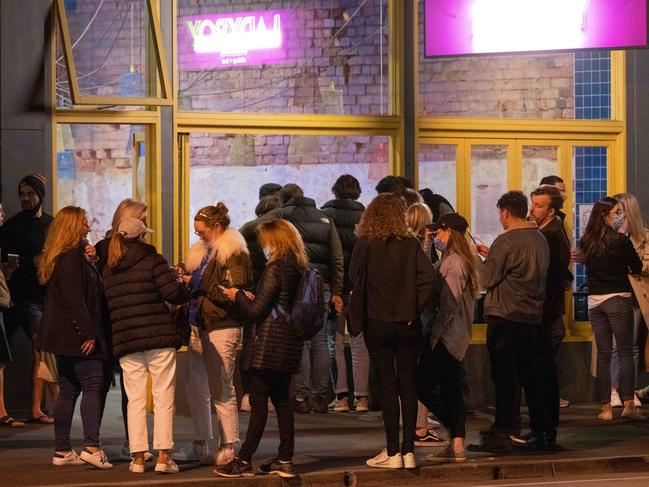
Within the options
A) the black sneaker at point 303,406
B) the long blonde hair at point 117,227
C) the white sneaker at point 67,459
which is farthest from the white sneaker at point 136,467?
the black sneaker at point 303,406

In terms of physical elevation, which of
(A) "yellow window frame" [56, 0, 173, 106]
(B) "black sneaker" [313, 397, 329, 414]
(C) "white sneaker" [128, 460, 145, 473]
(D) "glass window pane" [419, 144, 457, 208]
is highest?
(A) "yellow window frame" [56, 0, 173, 106]

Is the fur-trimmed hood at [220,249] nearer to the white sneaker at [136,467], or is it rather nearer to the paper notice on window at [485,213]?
the white sneaker at [136,467]

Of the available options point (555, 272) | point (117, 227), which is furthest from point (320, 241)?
point (117, 227)

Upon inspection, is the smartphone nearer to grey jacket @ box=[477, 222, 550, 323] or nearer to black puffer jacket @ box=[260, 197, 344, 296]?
black puffer jacket @ box=[260, 197, 344, 296]

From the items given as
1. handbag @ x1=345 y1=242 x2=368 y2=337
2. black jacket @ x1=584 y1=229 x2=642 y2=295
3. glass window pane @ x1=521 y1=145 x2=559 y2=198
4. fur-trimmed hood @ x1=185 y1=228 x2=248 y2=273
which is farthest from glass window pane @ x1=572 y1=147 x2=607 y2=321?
fur-trimmed hood @ x1=185 y1=228 x2=248 y2=273

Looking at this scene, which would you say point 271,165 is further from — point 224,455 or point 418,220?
point 224,455

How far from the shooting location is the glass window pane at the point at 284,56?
1419 centimetres

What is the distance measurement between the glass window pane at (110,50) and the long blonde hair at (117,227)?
3.50 meters

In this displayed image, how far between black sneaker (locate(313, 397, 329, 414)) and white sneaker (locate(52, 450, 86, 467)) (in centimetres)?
351

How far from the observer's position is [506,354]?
11.0 m

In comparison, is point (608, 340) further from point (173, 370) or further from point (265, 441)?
point (173, 370)

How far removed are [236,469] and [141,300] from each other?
1.37 meters

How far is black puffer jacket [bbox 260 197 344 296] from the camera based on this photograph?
44.0 ft

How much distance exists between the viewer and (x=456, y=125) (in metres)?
14.9
